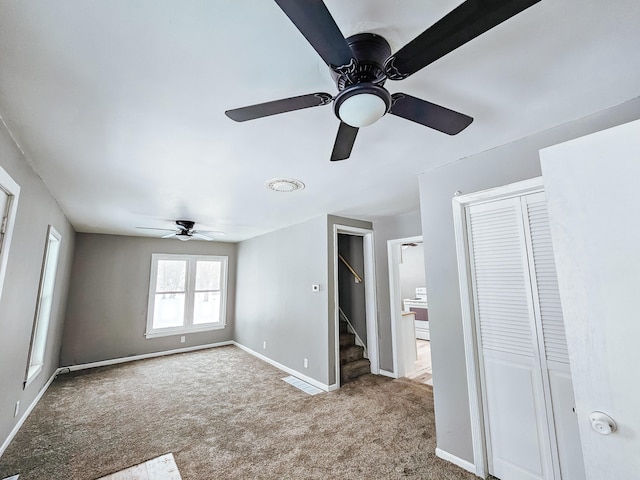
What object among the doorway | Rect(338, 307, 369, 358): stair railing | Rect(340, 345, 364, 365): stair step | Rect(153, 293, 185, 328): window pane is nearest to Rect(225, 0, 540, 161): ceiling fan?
the doorway

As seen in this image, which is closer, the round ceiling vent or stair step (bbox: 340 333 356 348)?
the round ceiling vent

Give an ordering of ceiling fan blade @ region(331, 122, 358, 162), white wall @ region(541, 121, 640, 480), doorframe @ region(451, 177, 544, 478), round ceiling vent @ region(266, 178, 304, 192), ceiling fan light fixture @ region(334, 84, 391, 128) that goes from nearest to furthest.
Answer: white wall @ region(541, 121, 640, 480) → ceiling fan light fixture @ region(334, 84, 391, 128) → ceiling fan blade @ region(331, 122, 358, 162) → doorframe @ region(451, 177, 544, 478) → round ceiling vent @ region(266, 178, 304, 192)

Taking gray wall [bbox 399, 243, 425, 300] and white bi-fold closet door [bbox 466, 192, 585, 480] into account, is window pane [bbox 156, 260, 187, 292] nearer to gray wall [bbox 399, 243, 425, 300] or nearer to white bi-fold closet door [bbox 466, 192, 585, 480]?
gray wall [bbox 399, 243, 425, 300]

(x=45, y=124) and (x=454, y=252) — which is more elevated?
(x=45, y=124)

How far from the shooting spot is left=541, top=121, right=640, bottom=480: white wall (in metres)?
0.96

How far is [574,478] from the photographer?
5.57 feet

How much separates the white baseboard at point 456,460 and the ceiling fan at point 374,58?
7.94 ft

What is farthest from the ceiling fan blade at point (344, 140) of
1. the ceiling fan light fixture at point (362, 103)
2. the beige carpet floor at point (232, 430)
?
the beige carpet floor at point (232, 430)

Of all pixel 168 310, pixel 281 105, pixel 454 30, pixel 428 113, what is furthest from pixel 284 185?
→ pixel 168 310

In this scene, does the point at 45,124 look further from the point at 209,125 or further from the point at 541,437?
the point at 541,437

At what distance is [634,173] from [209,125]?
2063 millimetres

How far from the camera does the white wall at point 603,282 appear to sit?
963 millimetres

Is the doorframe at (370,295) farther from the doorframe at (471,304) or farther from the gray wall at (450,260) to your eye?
the doorframe at (471,304)

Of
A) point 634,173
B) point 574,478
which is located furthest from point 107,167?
point 574,478
